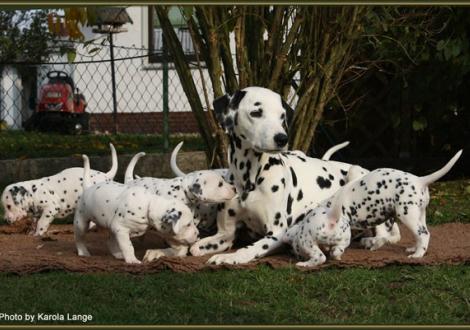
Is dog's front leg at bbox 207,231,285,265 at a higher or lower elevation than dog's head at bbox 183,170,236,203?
lower

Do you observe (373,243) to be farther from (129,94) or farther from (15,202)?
(129,94)

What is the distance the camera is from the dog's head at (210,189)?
631 centimetres

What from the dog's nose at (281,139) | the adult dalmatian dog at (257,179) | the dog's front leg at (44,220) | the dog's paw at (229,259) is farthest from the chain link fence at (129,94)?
the dog's paw at (229,259)

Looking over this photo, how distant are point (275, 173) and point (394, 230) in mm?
1041

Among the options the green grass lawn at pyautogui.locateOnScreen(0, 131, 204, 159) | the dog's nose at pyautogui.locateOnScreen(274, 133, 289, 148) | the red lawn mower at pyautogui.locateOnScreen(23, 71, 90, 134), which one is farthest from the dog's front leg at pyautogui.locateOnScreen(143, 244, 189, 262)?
the red lawn mower at pyautogui.locateOnScreen(23, 71, 90, 134)

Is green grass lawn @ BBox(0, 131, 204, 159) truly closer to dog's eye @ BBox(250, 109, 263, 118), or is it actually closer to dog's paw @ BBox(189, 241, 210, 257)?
dog's paw @ BBox(189, 241, 210, 257)

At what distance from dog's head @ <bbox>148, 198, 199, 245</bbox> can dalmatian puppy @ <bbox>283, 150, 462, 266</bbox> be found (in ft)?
2.27

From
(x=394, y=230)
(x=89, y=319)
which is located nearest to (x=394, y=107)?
(x=394, y=230)

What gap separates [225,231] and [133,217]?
2.82ft

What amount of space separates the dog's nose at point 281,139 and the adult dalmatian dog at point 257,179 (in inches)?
2.1

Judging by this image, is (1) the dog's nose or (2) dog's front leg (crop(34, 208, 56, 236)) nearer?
(1) the dog's nose

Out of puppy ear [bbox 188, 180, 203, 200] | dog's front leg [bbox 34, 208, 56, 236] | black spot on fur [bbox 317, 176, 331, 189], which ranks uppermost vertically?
puppy ear [bbox 188, 180, 203, 200]

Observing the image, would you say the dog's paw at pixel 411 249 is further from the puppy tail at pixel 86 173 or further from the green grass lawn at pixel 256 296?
the puppy tail at pixel 86 173

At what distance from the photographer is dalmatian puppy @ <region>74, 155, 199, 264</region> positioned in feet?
19.6
